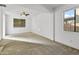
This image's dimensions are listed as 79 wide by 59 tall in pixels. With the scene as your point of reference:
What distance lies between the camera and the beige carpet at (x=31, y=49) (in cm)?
245

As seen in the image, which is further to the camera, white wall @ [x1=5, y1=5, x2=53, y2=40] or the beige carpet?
white wall @ [x1=5, y1=5, x2=53, y2=40]

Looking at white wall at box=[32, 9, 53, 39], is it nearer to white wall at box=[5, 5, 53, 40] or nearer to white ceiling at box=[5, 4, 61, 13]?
white wall at box=[5, 5, 53, 40]

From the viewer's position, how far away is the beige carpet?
8.04 feet

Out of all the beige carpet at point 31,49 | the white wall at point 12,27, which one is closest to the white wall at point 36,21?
the white wall at point 12,27

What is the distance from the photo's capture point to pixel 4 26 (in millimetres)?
2580

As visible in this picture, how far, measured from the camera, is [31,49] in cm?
257

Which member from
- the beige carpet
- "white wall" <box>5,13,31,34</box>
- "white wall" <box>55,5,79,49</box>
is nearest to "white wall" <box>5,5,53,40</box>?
"white wall" <box>5,13,31,34</box>

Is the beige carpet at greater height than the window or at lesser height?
lesser

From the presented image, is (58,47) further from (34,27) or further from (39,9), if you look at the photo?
(39,9)

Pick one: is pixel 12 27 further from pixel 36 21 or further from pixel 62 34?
pixel 62 34

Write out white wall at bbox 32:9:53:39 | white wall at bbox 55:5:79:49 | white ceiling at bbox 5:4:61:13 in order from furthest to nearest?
white wall at bbox 32:9:53:39
white wall at bbox 55:5:79:49
white ceiling at bbox 5:4:61:13

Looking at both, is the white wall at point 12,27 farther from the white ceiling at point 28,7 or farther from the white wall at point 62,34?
the white wall at point 62,34
